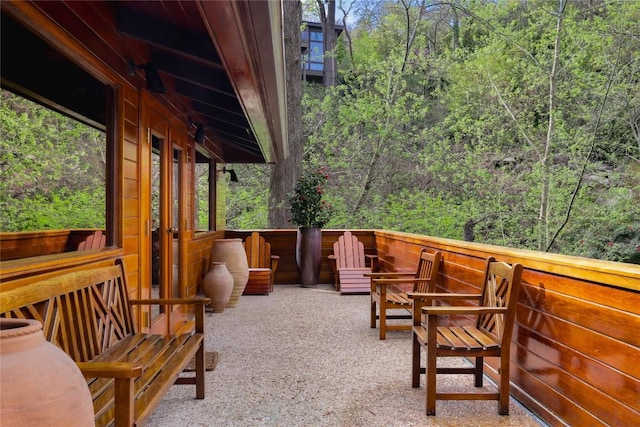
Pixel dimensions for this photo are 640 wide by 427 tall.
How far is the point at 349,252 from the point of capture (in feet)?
22.3

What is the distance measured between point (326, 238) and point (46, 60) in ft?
17.0

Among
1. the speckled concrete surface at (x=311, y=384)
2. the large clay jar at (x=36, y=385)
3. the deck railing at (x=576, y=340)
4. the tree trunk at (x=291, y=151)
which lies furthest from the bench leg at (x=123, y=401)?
the tree trunk at (x=291, y=151)

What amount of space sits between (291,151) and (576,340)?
8389mm

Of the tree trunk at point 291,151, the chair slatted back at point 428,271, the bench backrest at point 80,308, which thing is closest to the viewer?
the bench backrest at point 80,308

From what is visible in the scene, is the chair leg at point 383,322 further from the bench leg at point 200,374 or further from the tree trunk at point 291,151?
the tree trunk at point 291,151

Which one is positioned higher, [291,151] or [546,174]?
[291,151]

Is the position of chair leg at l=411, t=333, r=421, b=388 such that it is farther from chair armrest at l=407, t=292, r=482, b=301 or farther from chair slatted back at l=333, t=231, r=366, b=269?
chair slatted back at l=333, t=231, r=366, b=269

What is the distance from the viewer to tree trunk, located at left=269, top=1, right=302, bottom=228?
968 cm

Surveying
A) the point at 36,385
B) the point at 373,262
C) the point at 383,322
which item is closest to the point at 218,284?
the point at 383,322

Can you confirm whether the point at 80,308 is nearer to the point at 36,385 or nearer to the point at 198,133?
the point at 36,385

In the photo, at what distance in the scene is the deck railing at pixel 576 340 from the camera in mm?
1809

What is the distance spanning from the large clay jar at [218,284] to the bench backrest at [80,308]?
2.12 meters

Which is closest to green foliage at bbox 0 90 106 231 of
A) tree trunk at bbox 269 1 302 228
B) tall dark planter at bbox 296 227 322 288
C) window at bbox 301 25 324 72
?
tall dark planter at bbox 296 227 322 288

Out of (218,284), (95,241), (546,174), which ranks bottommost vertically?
(218,284)
